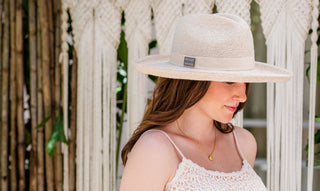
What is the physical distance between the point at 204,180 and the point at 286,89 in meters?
0.80

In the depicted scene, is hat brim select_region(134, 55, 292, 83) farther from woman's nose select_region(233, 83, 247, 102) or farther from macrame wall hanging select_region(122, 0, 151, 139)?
macrame wall hanging select_region(122, 0, 151, 139)

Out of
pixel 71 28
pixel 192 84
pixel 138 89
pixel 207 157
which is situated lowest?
pixel 207 157

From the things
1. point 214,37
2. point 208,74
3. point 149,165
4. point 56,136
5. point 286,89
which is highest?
point 214,37

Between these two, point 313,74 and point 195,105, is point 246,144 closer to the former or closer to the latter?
point 195,105

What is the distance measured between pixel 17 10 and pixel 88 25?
1.24 ft

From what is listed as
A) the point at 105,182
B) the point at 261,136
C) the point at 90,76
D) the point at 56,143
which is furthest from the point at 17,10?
the point at 261,136

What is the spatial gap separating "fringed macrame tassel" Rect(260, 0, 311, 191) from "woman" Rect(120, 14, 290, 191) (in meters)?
0.50

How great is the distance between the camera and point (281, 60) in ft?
6.71

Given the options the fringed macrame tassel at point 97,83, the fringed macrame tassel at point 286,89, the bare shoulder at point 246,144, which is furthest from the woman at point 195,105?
the fringed macrame tassel at point 97,83

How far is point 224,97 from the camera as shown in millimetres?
1390

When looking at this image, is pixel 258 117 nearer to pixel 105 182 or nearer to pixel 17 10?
pixel 105 182

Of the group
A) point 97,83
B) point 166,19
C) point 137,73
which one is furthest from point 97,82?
point 166,19

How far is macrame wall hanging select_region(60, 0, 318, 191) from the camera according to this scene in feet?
6.70

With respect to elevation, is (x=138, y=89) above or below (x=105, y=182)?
above
